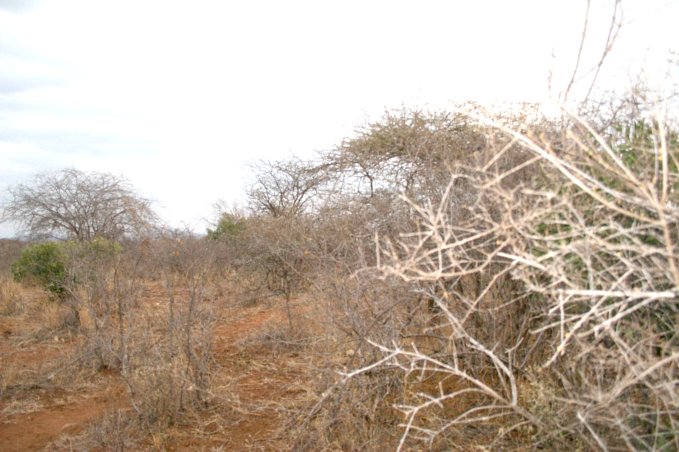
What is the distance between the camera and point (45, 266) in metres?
11.2

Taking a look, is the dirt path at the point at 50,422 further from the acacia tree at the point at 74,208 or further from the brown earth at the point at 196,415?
the acacia tree at the point at 74,208

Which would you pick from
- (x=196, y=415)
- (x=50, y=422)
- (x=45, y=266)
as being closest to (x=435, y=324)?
(x=196, y=415)

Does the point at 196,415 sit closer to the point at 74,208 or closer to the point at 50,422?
the point at 50,422

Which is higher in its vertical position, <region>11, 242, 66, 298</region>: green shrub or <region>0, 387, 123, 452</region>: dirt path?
<region>11, 242, 66, 298</region>: green shrub

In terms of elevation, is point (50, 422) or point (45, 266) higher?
point (45, 266)

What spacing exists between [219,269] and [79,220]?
23.6 ft

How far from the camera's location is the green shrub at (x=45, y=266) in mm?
10777

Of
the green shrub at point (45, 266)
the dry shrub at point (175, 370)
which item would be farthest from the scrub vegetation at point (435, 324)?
the green shrub at point (45, 266)

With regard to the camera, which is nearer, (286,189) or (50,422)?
(50,422)

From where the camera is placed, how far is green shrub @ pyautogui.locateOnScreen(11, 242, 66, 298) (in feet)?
35.4

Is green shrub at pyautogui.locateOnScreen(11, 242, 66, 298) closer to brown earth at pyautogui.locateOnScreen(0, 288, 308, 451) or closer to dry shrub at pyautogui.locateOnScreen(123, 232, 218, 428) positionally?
brown earth at pyautogui.locateOnScreen(0, 288, 308, 451)

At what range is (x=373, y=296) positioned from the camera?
13.6ft

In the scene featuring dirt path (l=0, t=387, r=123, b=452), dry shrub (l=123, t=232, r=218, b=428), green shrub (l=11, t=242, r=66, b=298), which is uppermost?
green shrub (l=11, t=242, r=66, b=298)

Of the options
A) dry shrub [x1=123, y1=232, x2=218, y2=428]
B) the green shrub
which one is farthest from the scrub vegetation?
the green shrub
